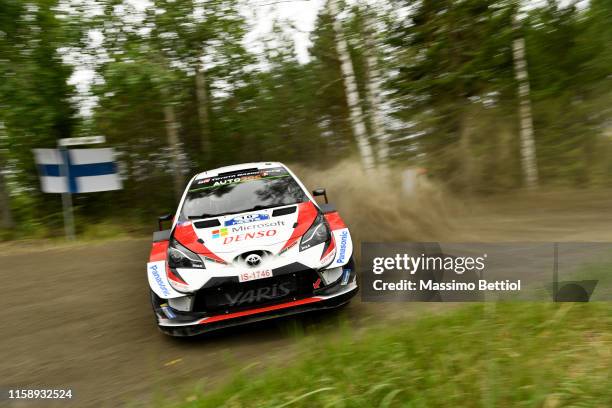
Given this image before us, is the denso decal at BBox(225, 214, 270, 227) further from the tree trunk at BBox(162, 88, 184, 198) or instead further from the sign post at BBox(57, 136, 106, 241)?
the tree trunk at BBox(162, 88, 184, 198)

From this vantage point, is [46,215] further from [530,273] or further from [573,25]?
[573,25]

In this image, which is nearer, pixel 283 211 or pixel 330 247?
pixel 330 247

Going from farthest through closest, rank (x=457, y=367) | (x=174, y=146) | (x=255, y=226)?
(x=174, y=146) < (x=255, y=226) < (x=457, y=367)

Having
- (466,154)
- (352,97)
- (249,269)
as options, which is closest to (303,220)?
(249,269)

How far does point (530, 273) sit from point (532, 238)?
323 centimetres

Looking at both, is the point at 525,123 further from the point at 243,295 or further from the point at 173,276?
the point at 173,276

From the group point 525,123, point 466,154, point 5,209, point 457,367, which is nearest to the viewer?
point 457,367

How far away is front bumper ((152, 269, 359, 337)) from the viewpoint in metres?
4.93

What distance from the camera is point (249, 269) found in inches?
195

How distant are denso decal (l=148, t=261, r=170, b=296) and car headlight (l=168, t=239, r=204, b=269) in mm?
152

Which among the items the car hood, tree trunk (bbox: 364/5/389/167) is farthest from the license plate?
tree trunk (bbox: 364/5/389/167)

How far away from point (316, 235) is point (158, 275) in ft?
5.34

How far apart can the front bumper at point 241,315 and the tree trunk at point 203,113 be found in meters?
9.42

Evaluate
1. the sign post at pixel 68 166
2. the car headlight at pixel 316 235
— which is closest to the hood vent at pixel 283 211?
the car headlight at pixel 316 235
